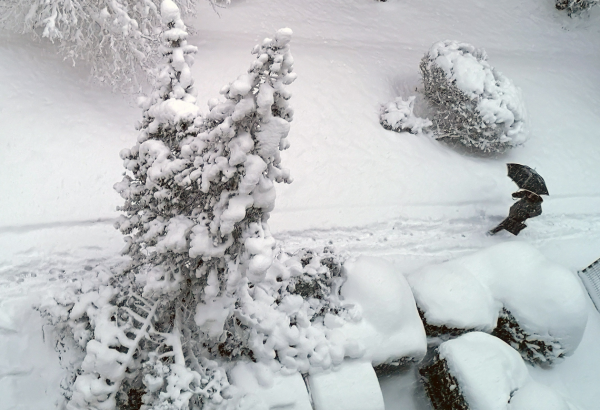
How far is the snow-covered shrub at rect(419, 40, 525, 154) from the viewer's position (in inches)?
304

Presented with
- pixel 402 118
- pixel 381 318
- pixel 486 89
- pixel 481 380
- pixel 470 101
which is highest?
pixel 486 89

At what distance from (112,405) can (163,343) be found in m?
0.64

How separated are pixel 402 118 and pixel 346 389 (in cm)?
545

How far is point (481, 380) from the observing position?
476 centimetres

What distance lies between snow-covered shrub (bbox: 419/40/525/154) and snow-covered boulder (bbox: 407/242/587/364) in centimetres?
288

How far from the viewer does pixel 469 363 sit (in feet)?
16.0

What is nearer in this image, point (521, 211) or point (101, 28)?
point (101, 28)

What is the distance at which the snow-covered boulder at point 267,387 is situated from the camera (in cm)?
417

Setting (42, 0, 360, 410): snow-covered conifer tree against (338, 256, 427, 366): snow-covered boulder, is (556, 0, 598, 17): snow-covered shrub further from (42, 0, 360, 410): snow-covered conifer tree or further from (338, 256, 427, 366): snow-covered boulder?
(42, 0, 360, 410): snow-covered conifer tree

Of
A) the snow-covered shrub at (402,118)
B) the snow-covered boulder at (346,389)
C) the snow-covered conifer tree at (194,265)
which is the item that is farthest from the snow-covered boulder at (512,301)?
the snow-covered shrub at (402,118)

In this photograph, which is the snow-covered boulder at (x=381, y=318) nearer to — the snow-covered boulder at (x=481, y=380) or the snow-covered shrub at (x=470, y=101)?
the snow-covered boulder at (x=481, y=380)

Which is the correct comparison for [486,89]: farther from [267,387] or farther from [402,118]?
[267,387]

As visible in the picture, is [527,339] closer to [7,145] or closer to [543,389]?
[543,389]

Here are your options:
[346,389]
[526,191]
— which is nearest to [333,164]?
[526,191]
